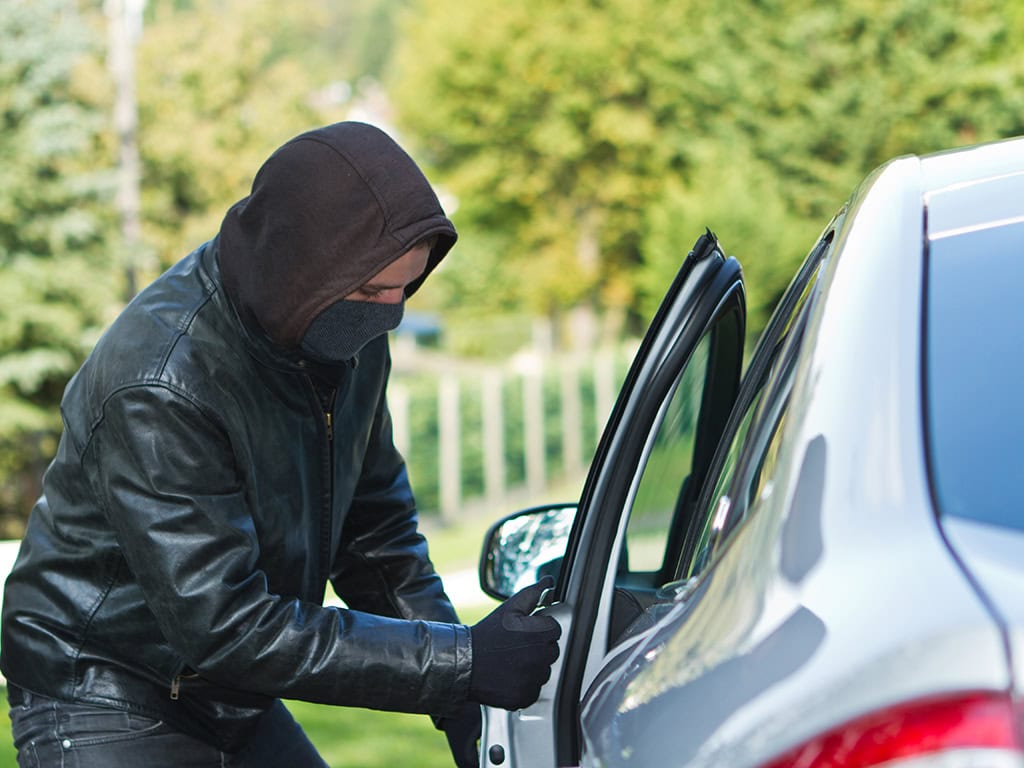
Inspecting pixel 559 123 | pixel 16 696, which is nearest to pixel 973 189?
pixel 16 696

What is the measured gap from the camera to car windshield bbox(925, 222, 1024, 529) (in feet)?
3.84

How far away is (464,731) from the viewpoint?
262 centimetres

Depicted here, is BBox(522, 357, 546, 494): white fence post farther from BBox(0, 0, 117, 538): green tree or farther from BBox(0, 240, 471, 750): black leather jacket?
BBox(0, 240, 471, 750): black leather jacket

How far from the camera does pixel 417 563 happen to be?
284 cm

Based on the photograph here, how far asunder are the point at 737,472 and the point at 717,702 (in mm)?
504

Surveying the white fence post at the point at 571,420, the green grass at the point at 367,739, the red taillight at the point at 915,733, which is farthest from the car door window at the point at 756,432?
the white fence post at the point at 571,420

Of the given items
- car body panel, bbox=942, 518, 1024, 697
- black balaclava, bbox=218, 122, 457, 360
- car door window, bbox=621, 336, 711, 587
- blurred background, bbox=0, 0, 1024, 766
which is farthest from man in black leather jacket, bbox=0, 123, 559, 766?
blurred background, bbox=0, 0, 1024, 766

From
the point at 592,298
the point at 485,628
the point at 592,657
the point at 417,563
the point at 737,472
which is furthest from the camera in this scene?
the point at 592,298

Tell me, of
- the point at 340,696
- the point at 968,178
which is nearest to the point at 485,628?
the point at 340,696

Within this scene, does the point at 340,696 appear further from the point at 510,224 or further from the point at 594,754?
the point at 510,224

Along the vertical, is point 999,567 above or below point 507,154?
below

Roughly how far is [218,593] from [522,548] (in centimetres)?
61

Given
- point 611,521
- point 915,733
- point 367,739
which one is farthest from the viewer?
point 367,739

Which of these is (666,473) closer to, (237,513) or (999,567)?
(237,513)
